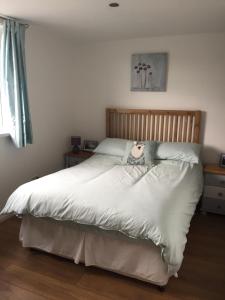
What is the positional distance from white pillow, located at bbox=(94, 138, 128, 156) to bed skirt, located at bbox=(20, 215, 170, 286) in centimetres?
148

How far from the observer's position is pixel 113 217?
186 cm

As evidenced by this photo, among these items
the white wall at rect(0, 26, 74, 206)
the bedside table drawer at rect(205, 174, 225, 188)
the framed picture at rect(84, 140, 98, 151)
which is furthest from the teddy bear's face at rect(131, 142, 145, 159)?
the white wall at rect(0, 26, 74, 206)

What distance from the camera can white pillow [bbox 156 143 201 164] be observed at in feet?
10.2

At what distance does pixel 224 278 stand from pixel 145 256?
75 centimetres

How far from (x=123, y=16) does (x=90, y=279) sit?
2505mm

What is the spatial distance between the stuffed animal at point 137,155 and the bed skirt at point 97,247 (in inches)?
49.7

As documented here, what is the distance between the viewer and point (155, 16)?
2590 mm

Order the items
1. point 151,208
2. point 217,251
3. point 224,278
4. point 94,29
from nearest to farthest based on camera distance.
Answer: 1. point 151,208
2. point 224,278
3. point 217,251
4. point 94,29

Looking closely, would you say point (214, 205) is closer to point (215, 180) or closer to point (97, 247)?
point (215, 180)

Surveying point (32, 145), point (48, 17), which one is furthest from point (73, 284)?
point (48, 17)

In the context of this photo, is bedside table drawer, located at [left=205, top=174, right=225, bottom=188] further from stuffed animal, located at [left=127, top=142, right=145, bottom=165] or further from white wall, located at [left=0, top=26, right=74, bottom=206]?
white wall, located at [left=0, top=26, right=74, bottom=206]

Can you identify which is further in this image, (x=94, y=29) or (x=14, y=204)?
(x=94, y=29)

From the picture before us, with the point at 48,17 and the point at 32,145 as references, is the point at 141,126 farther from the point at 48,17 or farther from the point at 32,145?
the point at 48,17

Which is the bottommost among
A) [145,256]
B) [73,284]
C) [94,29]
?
[73,284]
